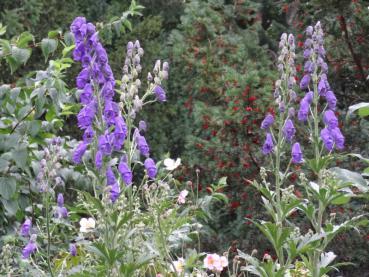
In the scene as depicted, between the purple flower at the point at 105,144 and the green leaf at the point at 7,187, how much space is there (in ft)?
4.79

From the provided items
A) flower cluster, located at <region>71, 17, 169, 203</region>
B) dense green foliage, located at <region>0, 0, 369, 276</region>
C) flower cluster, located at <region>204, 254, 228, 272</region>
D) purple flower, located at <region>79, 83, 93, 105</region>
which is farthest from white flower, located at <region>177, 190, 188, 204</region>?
purple flower, located at <region>79, 83, 93, 105</region>

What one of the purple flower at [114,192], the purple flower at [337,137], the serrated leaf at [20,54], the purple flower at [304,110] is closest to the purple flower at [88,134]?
the purple flower at [114,192]

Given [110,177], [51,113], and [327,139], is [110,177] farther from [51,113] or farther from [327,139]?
[51,113]

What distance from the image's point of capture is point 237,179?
7949 millimetres

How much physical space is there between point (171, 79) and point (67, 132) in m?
1.84

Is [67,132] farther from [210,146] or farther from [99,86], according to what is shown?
[99,86]

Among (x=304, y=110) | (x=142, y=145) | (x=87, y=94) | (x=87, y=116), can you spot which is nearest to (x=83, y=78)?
(x=87, y=94)

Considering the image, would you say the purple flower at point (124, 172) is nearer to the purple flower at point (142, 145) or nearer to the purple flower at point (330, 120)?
the purple flower at point (142, 145)

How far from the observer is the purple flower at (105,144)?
3525 millimetres

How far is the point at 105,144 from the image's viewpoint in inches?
139

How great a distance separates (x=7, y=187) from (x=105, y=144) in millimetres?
1538

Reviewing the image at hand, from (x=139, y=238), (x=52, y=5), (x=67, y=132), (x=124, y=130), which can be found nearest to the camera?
(x=124, y=130)

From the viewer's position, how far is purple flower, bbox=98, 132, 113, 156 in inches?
139

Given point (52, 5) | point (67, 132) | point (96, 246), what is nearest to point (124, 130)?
point (96, 246)
